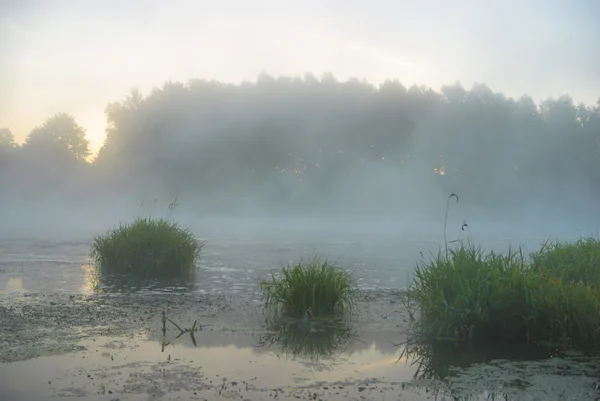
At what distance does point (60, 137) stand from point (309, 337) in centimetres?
8798

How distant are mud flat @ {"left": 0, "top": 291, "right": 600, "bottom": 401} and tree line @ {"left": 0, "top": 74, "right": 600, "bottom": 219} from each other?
59.8m

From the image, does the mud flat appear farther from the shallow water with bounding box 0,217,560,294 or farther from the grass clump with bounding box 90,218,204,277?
the grass clump with bounding box 90,218,204,277

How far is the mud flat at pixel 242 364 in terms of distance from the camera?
6.67 meters

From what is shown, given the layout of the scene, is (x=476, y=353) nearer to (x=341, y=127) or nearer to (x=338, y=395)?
(x=338, y=395)

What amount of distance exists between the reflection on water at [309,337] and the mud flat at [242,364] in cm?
2

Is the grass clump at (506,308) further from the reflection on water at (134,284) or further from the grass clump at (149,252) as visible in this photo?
the grass clump at (149,252)

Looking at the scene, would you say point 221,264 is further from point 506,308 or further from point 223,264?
point 506,308

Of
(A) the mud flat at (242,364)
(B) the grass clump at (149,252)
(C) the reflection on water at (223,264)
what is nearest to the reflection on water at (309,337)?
(A) the mud flat at (242,364)

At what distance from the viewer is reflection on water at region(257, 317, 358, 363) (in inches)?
339

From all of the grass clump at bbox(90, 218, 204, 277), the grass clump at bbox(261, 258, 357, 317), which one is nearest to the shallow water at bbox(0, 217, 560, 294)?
the grass clump at bbox(90, 218, 204, 277)

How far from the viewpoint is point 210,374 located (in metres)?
7.32

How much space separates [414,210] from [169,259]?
6399cm

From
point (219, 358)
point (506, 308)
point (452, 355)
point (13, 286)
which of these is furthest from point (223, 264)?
point (452, 355)

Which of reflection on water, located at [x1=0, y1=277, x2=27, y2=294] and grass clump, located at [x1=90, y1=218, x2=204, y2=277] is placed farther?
grass clump, located at [x1=90, y1=218, x2=204, y2=277]
